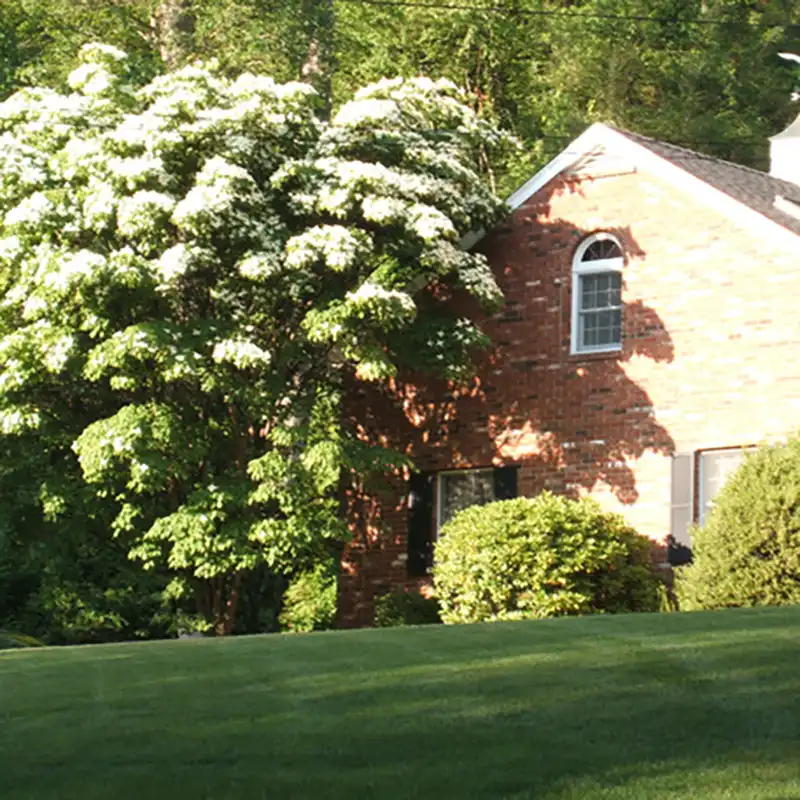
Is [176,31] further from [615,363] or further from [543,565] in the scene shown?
[543,565]

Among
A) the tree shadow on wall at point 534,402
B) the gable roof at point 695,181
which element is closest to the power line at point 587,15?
the gable roof at point 695,181

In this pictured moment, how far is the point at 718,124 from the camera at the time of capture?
41969 mm

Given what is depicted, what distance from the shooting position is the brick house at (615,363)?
2509cm

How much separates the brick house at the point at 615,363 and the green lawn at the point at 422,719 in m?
→ 9.20

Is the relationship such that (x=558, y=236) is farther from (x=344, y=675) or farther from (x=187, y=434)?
(x=344, y=675)

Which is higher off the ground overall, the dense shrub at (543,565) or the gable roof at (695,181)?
the gable roof at (695,181)

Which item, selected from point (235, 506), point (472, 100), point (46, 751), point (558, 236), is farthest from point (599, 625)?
point (472, 100)

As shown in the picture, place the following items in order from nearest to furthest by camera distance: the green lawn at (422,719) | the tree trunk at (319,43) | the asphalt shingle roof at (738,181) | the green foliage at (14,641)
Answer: the green lawn at (422,719) < the green foliage at (14,641) < the asphalt shingle roof at (738,181) < the tree trunk at (319,43)

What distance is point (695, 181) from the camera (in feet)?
85.0

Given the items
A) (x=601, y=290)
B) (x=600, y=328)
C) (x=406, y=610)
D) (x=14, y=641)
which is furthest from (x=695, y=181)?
(x=14, y=641)

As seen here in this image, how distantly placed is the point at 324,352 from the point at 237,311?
57.6 inches

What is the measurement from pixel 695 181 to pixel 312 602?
8103 millimetres

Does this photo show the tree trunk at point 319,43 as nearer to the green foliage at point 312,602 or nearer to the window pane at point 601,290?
the window pane at point 601,290

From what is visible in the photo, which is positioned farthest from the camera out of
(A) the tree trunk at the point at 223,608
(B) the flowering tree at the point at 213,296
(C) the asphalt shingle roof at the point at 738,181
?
(A) the tree trunk at the point at 223,608
